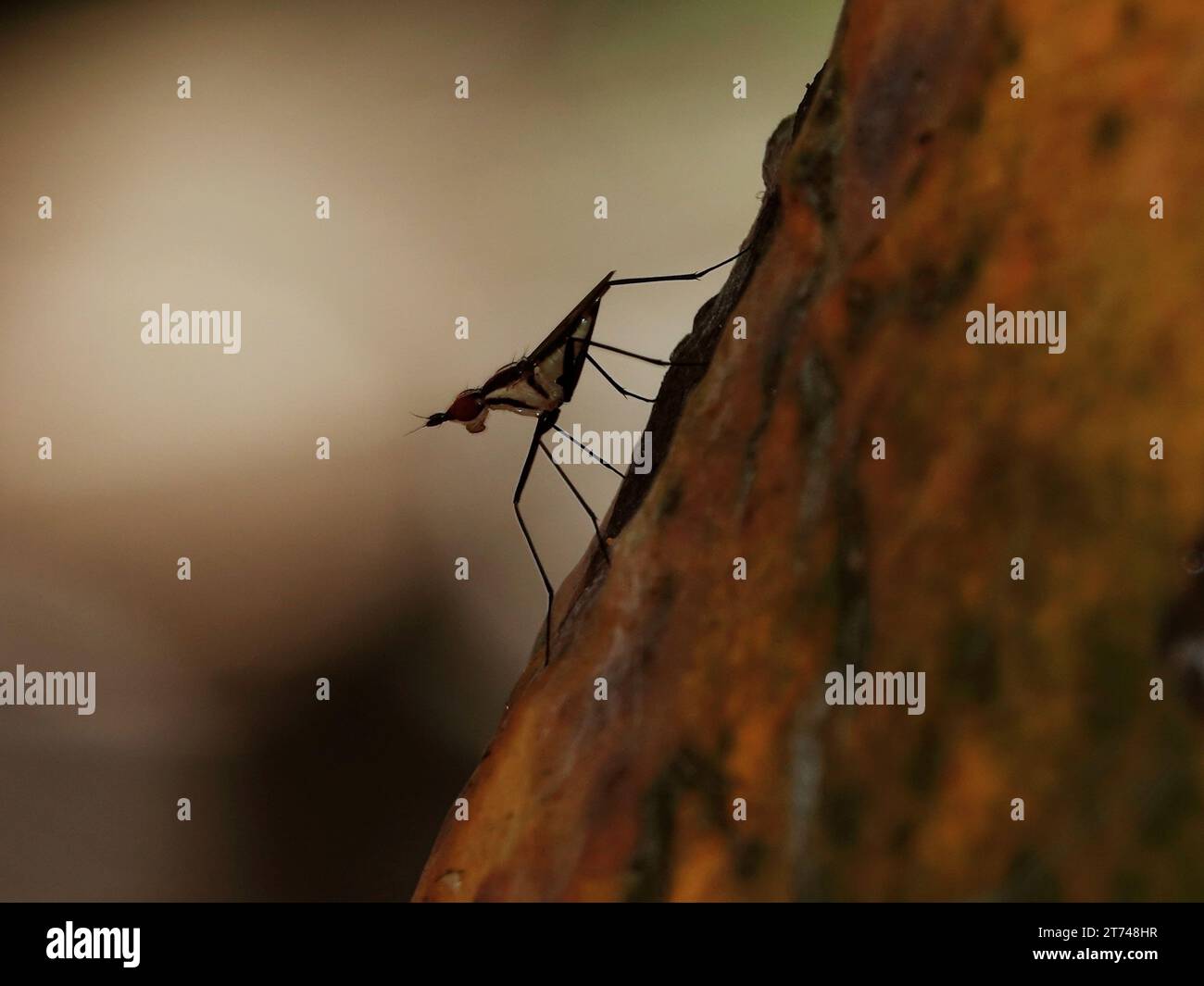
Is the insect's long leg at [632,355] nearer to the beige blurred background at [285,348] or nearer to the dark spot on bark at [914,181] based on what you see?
the beige blurred background at [285,348]

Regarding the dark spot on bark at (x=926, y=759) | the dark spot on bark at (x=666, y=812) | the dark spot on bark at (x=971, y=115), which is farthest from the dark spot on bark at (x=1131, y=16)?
the dark spot on bark at (x=666, y=812)

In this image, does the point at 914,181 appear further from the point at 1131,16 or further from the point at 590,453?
the point at 590,453

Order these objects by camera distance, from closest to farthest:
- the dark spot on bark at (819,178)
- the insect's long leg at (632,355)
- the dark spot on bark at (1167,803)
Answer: the dark spot on bark at (1167,803)
the dark spot on bark at (819,178)
the insect's long leg at (632,355)

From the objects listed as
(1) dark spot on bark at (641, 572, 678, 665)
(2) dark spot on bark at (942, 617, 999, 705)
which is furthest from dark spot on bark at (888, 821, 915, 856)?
(1) dark spot on bark at (641, 572, 678, 665)

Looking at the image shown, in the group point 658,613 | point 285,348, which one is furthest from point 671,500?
point 285,348

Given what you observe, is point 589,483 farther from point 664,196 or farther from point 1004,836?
point 1004,836

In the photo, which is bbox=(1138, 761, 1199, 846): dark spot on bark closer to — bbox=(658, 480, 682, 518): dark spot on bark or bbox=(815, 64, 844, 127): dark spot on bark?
bbox=(658, 480, 682, 518): dark spot on bark

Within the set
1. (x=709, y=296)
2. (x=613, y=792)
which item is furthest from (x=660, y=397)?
(x=613, y=792)
